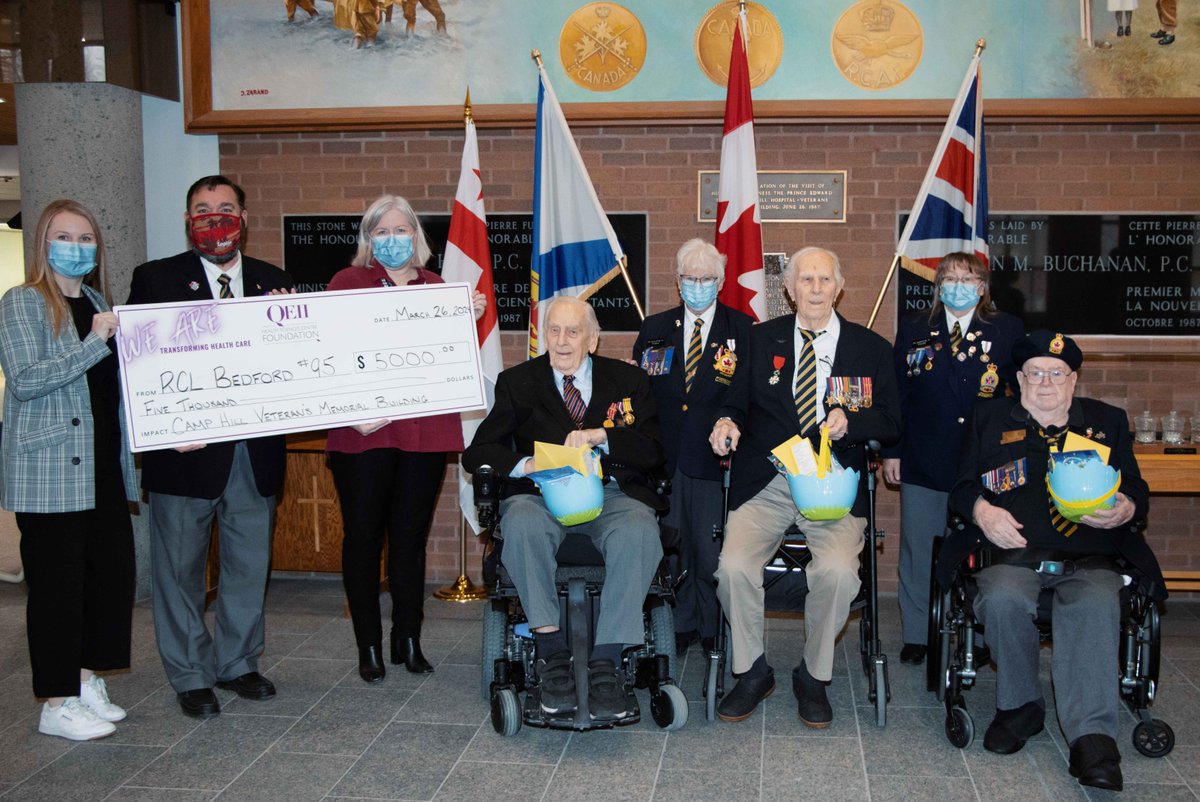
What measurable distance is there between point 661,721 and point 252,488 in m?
1.66

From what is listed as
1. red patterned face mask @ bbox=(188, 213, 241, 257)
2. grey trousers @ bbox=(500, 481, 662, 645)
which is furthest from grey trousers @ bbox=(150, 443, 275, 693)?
grey trousers @ bbox=(500, 481, 662, 645)

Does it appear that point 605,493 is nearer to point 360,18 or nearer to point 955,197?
point 955,197

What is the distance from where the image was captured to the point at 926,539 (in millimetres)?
4035

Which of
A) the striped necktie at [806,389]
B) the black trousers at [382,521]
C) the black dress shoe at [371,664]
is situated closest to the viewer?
the striped necktie at [806,389]

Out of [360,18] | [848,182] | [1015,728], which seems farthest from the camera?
[360,18]

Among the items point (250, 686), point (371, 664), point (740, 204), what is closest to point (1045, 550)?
point (740, 204)

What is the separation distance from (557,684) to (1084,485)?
174 centimetres

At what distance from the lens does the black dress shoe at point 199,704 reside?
3533 mm

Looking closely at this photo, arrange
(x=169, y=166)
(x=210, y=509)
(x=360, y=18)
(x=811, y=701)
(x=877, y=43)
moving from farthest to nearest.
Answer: (x=169, y=166), (x=360, y=18), (x=877, y=43), (x=210, y=509), (x=811, y=701)

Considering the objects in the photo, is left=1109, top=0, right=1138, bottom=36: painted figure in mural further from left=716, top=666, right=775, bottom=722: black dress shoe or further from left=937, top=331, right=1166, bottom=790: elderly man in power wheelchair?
left=716, top=666, right=775, bottom=722: black dress shoe

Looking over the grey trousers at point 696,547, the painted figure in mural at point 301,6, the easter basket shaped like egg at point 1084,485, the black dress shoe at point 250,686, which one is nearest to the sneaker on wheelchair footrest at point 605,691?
the grey trousers at point 696,547

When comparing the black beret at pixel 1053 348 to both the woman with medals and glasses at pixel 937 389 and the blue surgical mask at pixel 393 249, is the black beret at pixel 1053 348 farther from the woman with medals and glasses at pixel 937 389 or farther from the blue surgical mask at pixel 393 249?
the blue surgical mask at pixel 393 249

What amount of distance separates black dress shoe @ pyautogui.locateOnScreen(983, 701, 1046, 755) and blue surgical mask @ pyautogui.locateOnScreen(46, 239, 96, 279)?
3.26 m

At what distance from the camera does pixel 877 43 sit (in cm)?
487
